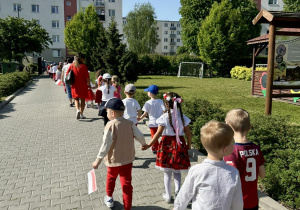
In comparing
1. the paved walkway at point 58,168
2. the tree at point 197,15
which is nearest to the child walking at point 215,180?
the paved walkway at point 58,168

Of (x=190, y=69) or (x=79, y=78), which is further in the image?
(x=190, y=69)

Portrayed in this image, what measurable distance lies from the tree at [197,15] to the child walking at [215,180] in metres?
41.4

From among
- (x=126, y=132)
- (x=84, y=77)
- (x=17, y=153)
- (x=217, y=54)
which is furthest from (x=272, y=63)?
(x=217, y=54)

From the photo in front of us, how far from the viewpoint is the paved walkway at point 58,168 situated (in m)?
4.14

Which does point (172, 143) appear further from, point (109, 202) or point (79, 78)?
point (79, 78)

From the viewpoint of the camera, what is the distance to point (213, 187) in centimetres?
215

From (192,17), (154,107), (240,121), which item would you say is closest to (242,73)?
(192,17)

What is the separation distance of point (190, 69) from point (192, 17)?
10707 millimetres

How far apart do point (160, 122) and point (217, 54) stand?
32.6 m

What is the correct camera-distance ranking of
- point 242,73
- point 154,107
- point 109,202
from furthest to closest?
point 242,73 < point 154,107 < point 109,202

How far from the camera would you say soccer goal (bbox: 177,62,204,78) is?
3638cm

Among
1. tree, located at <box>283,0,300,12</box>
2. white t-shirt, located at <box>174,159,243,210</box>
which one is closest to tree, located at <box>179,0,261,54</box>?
tree, located at <box>283,0,300,12</box>

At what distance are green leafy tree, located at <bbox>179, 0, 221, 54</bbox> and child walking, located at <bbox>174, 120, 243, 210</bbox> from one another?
4147cm

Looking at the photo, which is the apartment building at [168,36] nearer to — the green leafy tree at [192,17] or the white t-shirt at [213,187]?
the green leafy tree at [192,17]
